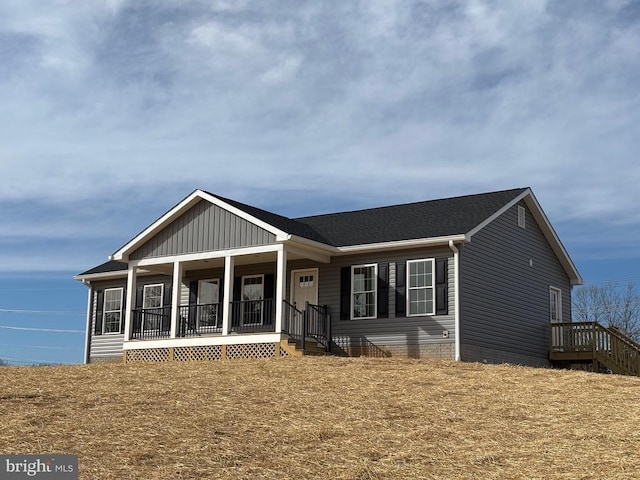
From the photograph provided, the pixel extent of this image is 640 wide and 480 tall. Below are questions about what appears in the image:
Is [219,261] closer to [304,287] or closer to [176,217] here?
[176,217]

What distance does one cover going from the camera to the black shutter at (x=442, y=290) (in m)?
22.2

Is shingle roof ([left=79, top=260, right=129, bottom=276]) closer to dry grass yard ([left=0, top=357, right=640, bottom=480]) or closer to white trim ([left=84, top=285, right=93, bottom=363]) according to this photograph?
white trim ([left=84, top=285, right=93, bottom=363])

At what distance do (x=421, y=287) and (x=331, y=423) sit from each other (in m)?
10.1

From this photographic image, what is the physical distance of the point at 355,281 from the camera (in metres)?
23.8

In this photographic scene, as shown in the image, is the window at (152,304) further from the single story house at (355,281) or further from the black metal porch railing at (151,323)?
the single story house at (355,281)

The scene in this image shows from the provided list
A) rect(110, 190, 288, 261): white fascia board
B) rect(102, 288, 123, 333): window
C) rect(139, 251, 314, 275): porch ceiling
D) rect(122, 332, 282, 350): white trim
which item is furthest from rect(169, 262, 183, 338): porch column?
rect(102, 288, 123, 333): window

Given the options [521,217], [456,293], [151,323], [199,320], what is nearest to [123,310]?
[151,323]

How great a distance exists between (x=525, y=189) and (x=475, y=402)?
39.8 feet

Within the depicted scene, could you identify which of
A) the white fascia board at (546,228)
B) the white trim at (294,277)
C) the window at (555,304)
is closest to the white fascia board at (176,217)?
the white trim at (294,277)

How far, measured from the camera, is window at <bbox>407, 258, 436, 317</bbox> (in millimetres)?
22531

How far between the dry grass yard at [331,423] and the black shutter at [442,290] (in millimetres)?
3234

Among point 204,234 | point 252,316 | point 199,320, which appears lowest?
point 199,320

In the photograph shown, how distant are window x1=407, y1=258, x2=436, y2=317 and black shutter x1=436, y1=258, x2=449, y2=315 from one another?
0.15m

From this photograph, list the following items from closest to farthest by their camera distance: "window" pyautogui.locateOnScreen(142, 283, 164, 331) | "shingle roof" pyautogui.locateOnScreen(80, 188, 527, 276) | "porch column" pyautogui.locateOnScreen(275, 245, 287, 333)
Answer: "porch column" pyautogui.locateOnScreen(275, 245, 287, 333)
"shingle roof" pyautogui.locateOnScreen(80, 188, 527, 276)
"window" pyautogui.locateOnScreen(142, 283, 164, 331)
